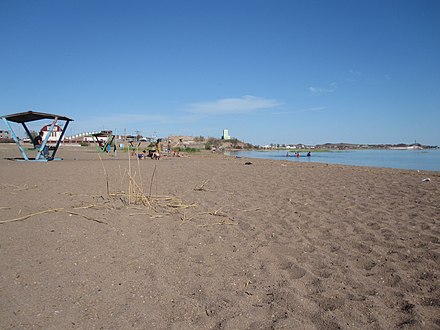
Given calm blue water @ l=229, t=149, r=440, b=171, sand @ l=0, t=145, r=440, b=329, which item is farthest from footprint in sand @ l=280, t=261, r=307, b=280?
calm blue water @ l=229, t=149, r=440, b=171

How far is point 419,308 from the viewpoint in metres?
2.14

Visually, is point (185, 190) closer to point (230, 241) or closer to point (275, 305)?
point (230, 241)

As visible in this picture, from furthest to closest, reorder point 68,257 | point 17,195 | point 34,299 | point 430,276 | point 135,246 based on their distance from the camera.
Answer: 1. point 17,195
2. point 135,246
3. point 68,257
4. point 430,276
5. point 34,299

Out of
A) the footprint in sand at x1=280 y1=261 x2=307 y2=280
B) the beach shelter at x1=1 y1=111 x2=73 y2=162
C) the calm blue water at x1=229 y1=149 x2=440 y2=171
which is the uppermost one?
the beach shelter at x1=1 y1=111 x2=73 y2=162

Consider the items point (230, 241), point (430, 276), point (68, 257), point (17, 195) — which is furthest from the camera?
point (17, 195)

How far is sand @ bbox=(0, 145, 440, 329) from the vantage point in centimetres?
201

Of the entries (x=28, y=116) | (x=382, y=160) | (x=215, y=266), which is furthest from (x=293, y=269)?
(x=382, y=160)

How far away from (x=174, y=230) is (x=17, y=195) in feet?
12.7

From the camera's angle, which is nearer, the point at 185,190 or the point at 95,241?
the point at 95,241

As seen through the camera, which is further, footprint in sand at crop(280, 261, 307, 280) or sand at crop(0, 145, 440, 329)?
footprint in sand at crop(280, 261, 307, 280)

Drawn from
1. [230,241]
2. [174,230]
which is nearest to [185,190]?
[174,230]

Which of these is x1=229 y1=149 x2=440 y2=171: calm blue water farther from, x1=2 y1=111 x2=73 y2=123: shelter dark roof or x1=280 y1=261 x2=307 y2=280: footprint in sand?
x1=2 y1=111 x2=73 y2=123: shelter dark roof

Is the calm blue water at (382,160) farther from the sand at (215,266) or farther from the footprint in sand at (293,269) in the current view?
the footprint in sand at (293,269)

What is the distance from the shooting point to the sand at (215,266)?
201cm
